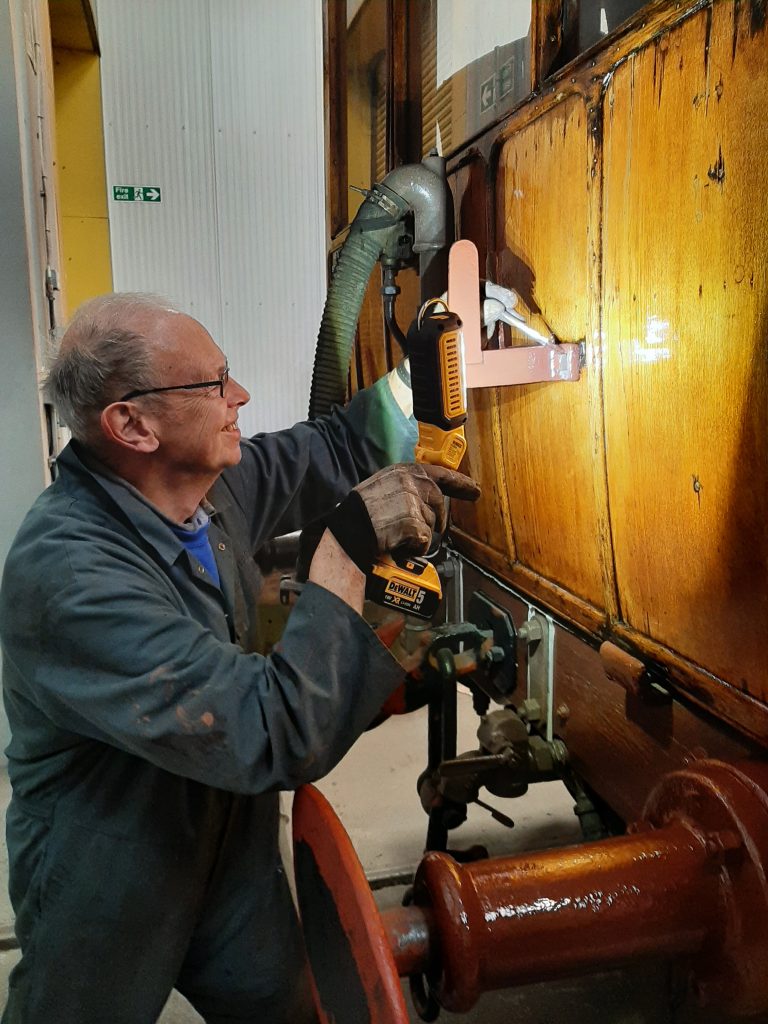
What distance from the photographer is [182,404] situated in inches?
57.9

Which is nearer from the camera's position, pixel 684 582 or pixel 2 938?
pixel 684 582

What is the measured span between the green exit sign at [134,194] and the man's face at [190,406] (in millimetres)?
2953

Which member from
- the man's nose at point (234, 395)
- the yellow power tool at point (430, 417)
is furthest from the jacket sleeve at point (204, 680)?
the man's nose at point (234, 395)

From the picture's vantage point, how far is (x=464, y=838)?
2.59 m

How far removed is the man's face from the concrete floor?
136 cm

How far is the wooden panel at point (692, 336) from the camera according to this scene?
3.47ft

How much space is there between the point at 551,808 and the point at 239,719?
1992 millimetres

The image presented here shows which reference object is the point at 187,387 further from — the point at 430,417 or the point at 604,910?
the point at 604,910

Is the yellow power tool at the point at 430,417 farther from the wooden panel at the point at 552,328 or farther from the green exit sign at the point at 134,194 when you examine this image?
the green exit sign at the point at 134,194

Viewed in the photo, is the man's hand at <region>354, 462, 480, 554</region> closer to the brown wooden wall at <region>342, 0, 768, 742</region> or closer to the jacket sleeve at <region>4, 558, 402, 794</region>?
the jacket sleeve at <region>4, 558, 402, 794</region>

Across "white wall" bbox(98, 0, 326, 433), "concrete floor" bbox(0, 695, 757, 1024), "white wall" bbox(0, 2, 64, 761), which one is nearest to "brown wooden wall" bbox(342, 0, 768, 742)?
"concrete floor" bbox(0, 695, 757, 1024)

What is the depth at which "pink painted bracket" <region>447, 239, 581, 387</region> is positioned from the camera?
1589mm

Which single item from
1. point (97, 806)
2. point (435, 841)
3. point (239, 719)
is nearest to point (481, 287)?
point (239, 719)

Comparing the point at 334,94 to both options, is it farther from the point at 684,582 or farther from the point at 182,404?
the point at 684,582
